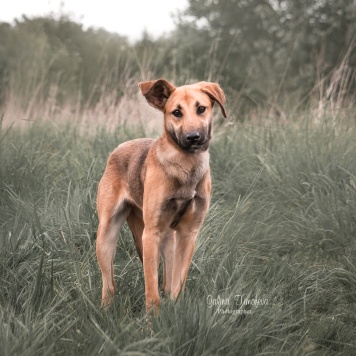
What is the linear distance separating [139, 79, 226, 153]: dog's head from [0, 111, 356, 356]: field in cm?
99

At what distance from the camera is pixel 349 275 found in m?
4.59

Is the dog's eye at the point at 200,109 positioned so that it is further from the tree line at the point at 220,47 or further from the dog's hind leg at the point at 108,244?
the tree line at the point at 220,47

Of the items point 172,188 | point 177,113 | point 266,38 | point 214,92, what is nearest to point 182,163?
point 172,188

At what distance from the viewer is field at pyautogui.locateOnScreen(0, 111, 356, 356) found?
321 cm

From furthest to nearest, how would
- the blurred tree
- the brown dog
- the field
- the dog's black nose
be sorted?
1. the blurred tree
2. the brown dog
3. the dog's black nose
4. the field

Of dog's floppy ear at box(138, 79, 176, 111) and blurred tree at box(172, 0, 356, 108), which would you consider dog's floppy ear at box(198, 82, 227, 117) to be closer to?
dog's floppy ear at box(138, 79, 176, 111)

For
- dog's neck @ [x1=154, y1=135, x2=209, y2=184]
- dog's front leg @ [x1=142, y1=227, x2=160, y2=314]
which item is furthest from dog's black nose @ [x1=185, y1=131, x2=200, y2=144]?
dog's front leg @ [x1=142, y1=227, x2=160, y2=314]

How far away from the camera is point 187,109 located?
3869 millimetres

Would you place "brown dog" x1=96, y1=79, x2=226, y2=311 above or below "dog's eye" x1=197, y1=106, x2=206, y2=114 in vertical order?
below

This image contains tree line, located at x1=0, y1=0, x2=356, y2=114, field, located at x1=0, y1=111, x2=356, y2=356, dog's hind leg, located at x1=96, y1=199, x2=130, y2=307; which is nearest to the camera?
field, located at x1=0, y1=111, x2=356, y2=356

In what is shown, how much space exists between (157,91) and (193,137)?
0.63 m

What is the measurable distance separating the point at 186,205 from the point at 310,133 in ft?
11.6

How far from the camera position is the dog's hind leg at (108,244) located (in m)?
4.09

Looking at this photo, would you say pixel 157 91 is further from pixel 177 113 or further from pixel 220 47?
pixel 220 47
